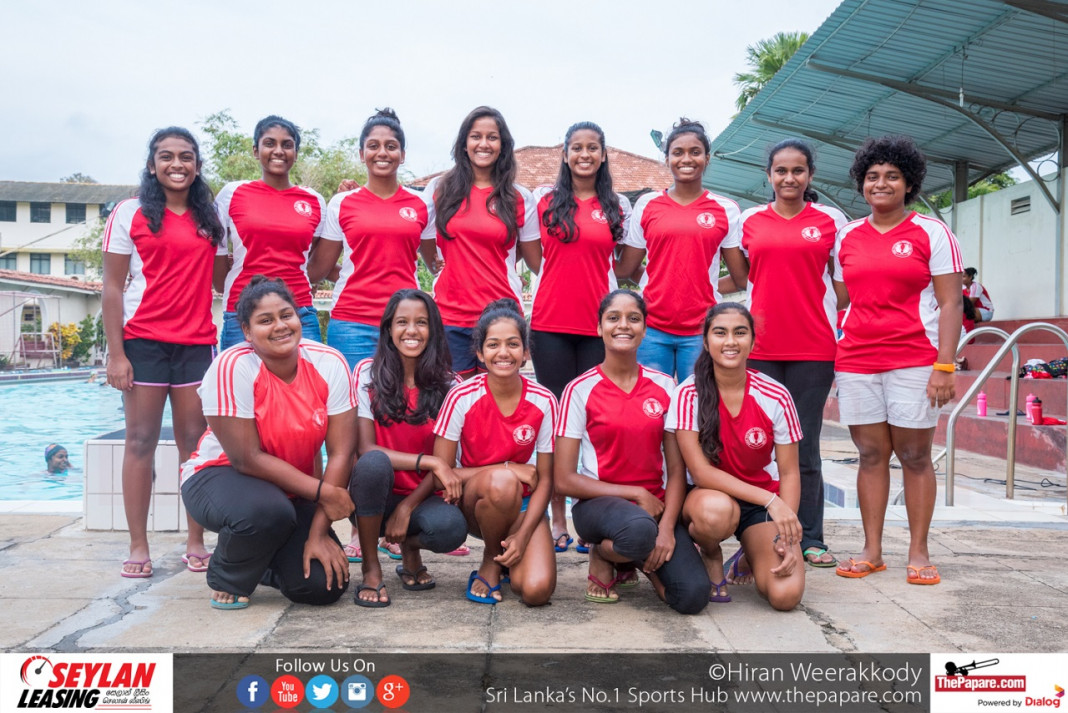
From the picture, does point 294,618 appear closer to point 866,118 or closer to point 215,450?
point 215,450

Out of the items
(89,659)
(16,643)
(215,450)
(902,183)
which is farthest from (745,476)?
(16,643)

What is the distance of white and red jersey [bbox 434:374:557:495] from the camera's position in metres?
3.84

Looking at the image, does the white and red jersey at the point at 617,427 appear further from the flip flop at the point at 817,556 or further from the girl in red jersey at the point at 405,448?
the flip flop at the point at 817,556

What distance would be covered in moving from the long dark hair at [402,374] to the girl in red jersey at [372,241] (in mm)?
374

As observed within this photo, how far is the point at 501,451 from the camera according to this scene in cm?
386

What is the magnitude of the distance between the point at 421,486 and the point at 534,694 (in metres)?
1.32

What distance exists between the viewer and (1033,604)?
3648mm

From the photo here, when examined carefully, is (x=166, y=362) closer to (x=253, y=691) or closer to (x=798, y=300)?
(x=253, y=691)

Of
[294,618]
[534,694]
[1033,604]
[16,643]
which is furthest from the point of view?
[1033,604]

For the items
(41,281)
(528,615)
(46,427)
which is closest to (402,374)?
(528,615)

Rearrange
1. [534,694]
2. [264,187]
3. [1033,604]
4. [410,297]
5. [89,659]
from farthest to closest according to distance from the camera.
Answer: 1. [264,187]
2. [410,297]
3. [1033,604]
4. [89,659]
5. [534,694]

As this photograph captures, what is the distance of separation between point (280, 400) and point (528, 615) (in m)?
1.30

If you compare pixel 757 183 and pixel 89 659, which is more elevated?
pixel 757 183

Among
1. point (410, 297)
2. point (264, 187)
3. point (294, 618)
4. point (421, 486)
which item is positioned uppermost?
point (264, 187)
